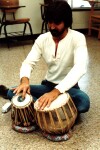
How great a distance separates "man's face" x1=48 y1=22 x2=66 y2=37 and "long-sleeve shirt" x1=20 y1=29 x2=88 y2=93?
0.27 feet

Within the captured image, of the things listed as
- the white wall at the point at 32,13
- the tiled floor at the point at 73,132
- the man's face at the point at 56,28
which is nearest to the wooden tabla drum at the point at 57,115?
the tiled floor at the point at 73,132

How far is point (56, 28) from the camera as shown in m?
1.43

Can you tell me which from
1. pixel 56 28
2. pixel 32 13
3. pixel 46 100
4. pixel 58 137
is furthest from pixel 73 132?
pixel 32 13

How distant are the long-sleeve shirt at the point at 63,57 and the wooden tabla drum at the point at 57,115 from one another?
0.08 meters

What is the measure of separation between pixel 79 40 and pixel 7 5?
2789mm

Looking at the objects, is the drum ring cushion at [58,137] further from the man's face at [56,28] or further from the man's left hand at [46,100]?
the man's face at [56,28]

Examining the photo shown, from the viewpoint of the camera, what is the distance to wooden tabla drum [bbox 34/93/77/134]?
1.35m

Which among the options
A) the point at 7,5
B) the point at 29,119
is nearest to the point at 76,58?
the point at 29,119

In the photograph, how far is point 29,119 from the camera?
1.54 m

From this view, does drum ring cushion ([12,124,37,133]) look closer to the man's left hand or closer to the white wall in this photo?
the man's left hand

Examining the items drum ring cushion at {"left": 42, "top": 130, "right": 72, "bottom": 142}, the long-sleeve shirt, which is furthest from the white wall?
drum ring cushion at {"left": 42, "top": 130, "right": 72, "bottom": 142}

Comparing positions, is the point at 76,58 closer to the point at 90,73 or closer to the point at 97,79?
the point at 97,79

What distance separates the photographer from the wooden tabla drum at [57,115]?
1350 mm

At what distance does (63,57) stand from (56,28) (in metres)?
0.23
